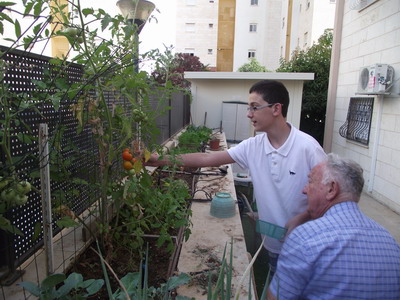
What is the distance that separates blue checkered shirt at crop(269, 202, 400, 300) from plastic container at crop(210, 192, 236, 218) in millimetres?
1541

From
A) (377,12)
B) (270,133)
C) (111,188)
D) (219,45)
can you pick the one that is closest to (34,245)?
(111,188)

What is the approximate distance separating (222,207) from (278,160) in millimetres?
897

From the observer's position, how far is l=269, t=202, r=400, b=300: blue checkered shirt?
1.28 m

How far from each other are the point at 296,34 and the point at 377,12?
14.7 m

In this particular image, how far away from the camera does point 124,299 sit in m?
1.08

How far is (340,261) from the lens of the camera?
1277mm

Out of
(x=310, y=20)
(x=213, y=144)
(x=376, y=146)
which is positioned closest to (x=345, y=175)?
(x=213, y=144)

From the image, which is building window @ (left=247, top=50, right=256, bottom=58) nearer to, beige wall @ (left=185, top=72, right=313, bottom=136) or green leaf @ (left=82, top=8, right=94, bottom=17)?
beige wall @ (left=185, top=72, right=313, bottom=136)

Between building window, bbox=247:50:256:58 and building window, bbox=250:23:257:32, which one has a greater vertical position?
building window, bbox=250:23:257:32

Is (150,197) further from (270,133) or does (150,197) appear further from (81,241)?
(270,133)

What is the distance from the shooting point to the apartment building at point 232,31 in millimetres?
30344

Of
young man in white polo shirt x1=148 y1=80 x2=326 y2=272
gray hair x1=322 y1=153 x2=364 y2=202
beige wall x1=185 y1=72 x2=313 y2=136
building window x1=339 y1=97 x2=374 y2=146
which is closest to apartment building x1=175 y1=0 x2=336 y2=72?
beige wall x1=185 y1=72 x2=313 y2=136

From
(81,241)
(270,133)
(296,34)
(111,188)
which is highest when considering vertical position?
(296,34)

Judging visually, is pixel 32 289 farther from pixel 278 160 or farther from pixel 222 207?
pixel 222 207
